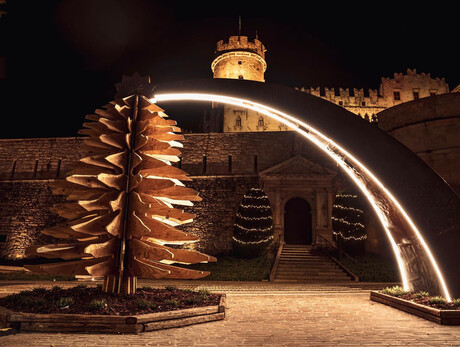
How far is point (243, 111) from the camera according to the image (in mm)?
33938

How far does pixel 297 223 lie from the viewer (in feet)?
65.6

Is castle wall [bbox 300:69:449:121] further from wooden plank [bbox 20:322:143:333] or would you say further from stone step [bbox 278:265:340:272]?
wooden plank [bbox 20:322:143:333]

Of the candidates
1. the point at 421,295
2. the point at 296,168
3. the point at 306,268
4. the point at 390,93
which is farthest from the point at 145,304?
the point at 390,93

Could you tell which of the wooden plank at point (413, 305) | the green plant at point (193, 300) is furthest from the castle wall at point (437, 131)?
the green plant at point (193, 300)

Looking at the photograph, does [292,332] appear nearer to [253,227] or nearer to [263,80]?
[253,227]

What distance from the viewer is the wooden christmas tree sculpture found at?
480cm

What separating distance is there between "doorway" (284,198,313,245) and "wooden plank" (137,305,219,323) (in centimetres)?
1563

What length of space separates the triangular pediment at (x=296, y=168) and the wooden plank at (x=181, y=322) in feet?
48.1

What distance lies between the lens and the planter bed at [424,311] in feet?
14.6

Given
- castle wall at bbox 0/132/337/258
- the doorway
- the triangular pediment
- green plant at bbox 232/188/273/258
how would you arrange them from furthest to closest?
1. the doorway
2. castle wall at bbox 0/132/337/258
3. the triangular pediment
4. green plant at bbox 232/188/273/258

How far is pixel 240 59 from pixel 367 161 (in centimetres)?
3201

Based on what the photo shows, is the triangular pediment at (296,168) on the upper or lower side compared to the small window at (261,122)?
lower

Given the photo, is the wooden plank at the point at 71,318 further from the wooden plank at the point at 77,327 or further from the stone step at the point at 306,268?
the stone step at the point at 306,268

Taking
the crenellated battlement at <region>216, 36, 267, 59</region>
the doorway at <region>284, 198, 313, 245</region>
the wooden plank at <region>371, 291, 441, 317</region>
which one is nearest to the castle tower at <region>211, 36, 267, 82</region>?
the crenellated battlement at <region>216, 36, 267, 59</region>
